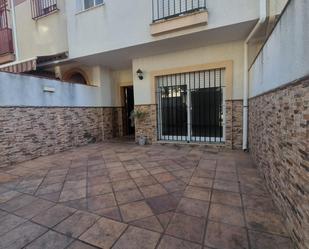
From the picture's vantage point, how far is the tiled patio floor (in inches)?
73.9

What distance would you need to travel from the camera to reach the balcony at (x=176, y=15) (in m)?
4.54

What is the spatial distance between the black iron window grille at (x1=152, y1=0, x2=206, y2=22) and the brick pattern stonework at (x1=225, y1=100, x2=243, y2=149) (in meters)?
2.73

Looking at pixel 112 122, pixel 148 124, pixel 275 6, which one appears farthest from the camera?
pixel 112 122

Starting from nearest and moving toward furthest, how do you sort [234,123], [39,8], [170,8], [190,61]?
[170,8] < [234,123] < [190,61] < [39,8]

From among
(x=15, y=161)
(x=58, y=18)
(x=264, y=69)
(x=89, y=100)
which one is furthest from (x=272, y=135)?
(x=58, y=18)

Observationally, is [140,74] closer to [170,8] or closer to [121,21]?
[121,21]

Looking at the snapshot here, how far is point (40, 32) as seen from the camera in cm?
752

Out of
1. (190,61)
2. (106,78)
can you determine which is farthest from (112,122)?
(190,61)

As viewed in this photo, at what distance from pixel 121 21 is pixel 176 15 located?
1644 mm

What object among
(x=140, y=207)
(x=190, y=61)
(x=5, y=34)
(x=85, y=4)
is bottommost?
(x=140, y=207)

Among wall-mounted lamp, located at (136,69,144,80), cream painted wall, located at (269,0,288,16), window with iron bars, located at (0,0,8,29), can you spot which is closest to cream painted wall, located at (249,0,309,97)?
cream painted wall, located at (269,0,288,16)

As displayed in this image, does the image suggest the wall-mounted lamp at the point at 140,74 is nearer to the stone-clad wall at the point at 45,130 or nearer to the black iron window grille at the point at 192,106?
the black iron window grille at the point at 192,106

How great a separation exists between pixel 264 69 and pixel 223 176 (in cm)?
198

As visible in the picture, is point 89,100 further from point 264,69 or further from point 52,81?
point 264,69
